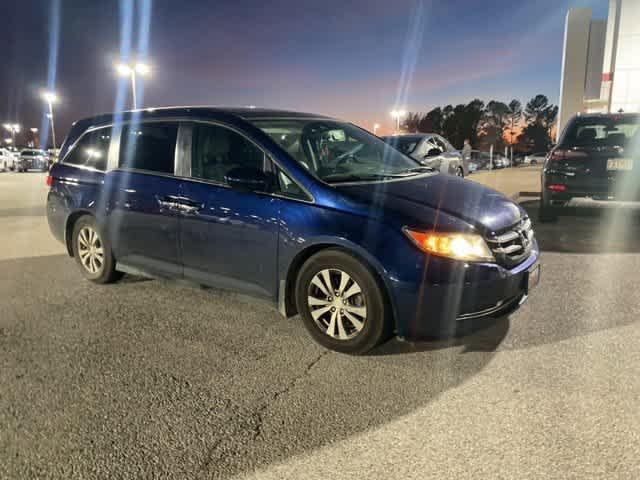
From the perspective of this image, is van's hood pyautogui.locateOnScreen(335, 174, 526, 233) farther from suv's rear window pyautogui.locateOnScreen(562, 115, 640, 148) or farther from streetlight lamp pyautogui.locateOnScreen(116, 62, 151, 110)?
streetlight lamp pyautogui.locateOnScreen(116, 62, 151, 110)

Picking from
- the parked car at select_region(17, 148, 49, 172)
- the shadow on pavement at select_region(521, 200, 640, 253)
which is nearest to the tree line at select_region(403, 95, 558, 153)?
the parked car at select_region(17, 148, 49, 172)

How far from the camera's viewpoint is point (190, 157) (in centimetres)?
430

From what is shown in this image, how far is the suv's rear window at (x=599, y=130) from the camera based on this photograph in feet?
25.6

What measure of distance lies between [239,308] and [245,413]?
179cm

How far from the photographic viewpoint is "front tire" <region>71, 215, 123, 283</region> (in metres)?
5.06

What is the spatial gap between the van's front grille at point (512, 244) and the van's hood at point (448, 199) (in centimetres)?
5

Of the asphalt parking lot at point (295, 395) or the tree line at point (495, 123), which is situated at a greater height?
the tree line at point (495, 123)

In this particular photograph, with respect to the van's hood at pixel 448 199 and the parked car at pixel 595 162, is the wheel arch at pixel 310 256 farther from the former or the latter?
the parked car at pixel 595 162

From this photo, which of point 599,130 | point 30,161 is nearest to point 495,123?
point 30,161

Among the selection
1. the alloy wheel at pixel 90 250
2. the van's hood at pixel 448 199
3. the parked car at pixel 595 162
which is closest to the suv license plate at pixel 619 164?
the parked car at pixel 595 162

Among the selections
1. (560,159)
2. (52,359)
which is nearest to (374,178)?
(52,359)

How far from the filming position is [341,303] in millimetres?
3484

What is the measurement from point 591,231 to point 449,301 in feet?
19.5

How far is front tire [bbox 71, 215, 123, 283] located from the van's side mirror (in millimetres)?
1926
